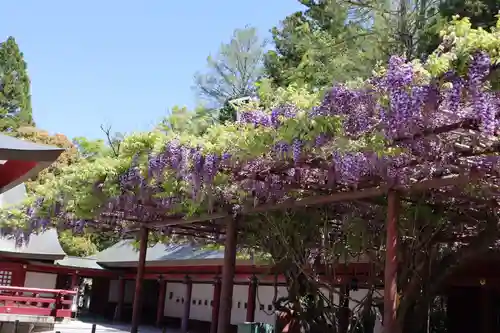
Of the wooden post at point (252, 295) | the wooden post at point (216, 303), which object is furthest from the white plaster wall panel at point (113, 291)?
the wooden post at point (252, 295)

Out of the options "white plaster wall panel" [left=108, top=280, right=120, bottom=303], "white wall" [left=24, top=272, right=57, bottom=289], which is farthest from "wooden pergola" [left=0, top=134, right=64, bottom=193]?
"white plaster wall panel" [left=108, top=280, right=120, bottom=303]

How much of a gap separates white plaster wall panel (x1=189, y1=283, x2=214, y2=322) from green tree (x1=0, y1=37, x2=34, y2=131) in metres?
19.2

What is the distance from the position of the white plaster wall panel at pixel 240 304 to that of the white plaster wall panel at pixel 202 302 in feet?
4.05

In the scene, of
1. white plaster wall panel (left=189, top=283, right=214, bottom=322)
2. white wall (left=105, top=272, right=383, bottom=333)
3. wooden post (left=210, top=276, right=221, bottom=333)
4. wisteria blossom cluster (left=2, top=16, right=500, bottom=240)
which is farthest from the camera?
white plaster wall panel (left=189, top=283, right=214, bottom=322)

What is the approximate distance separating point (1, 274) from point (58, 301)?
351 centimetres

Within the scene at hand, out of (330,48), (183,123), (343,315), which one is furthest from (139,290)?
(330,48)

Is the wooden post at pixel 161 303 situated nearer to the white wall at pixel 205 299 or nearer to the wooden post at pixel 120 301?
the white wall at pixel 205 299

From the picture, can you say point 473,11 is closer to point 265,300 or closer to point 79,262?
point 265,300

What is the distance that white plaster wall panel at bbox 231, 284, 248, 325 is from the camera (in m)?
16.8

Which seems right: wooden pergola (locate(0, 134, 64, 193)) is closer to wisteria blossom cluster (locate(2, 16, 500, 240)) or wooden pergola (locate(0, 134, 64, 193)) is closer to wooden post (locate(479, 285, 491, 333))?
wisteria blossom cluster (locate(2, 16, 500, 240))

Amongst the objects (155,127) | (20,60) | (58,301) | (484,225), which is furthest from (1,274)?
(20,60)

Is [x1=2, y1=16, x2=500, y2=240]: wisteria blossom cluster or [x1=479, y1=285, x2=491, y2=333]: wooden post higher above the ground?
[x1=2, y1=16, x2=500, y2=240]: wisteria blossom cluster

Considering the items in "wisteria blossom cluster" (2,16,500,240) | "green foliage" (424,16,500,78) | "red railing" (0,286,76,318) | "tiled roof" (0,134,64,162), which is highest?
"green foliage" (424,16,500,78)

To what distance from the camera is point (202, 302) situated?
1880 cm
